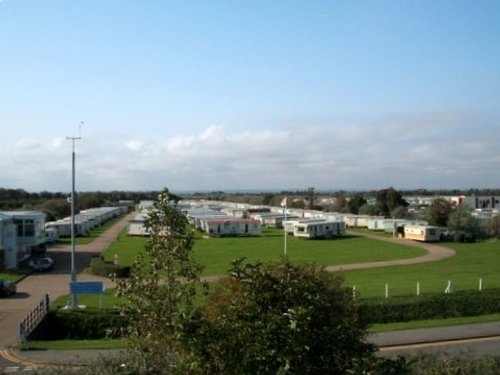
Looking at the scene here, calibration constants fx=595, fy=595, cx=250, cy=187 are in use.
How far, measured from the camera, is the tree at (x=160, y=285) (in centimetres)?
831

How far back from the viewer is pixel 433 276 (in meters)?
40.4

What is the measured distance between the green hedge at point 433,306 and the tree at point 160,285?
1795 cm

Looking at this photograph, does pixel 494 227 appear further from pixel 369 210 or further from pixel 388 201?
pixel 388 201

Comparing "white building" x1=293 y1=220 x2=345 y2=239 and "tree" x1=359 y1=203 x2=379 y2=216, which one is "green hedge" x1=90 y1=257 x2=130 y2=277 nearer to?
"white building" x1=293 y1=220 x2=345 y2=239

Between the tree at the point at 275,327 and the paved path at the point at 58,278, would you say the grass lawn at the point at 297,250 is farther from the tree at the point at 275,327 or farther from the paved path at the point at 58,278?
the tree at the point at 275,327

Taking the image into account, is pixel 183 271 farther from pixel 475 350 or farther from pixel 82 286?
pixel 82 286

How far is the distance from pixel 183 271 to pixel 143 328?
97cm

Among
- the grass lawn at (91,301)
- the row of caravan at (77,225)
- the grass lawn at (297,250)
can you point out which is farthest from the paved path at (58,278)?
the row of caravan at (77,225)

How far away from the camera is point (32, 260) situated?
4994 centimetres

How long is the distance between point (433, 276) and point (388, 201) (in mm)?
77019

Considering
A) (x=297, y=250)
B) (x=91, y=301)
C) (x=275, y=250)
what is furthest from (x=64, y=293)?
(x=297, y=250)

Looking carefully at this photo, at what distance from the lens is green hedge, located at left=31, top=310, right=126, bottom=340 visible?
24641 mm

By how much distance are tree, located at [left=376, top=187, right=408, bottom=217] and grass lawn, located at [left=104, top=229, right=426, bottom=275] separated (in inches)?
1700

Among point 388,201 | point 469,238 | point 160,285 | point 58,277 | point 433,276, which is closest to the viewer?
point 160,285
